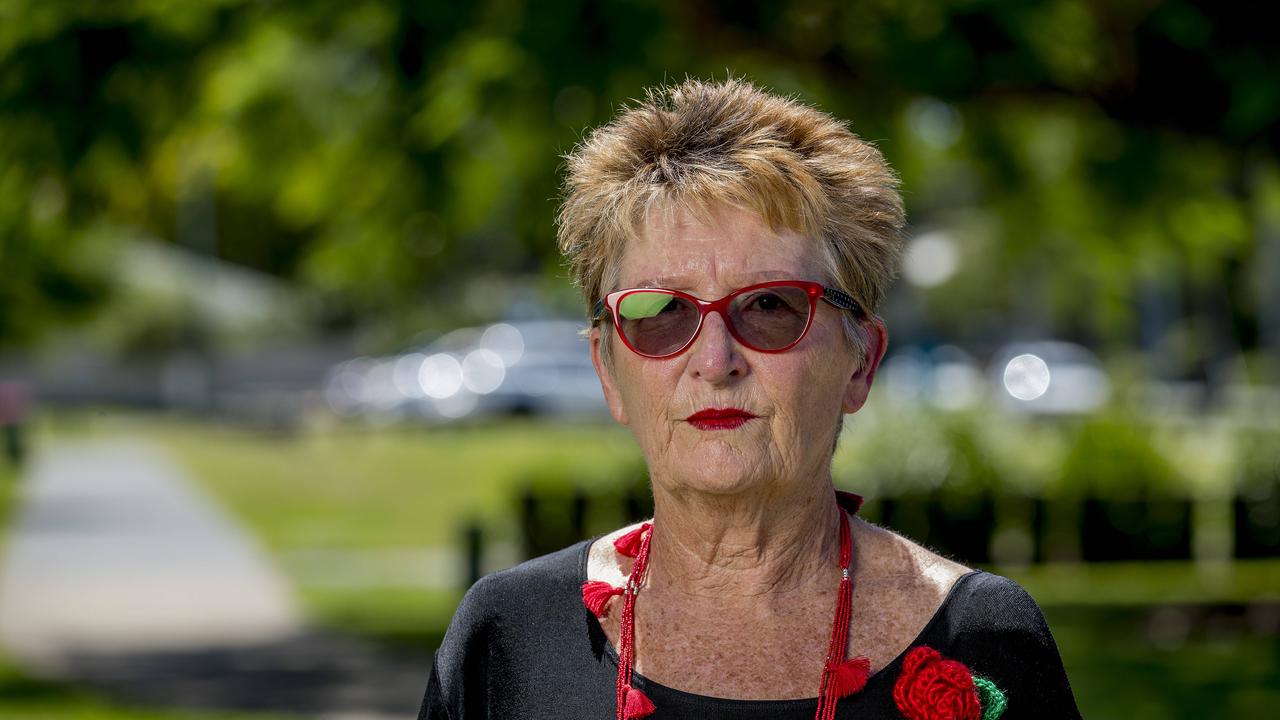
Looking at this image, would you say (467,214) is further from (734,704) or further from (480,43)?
(734,704)

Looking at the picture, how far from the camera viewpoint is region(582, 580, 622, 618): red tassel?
2393 mm

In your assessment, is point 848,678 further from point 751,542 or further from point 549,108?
point 549,108

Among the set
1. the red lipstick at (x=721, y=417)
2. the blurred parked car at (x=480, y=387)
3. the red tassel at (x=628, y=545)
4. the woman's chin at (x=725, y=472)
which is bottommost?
the red tassel at (x=628, y=545)

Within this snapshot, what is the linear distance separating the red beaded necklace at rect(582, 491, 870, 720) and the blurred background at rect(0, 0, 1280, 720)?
52 centimetres

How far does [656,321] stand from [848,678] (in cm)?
57

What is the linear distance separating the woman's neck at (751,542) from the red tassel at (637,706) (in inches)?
8.3

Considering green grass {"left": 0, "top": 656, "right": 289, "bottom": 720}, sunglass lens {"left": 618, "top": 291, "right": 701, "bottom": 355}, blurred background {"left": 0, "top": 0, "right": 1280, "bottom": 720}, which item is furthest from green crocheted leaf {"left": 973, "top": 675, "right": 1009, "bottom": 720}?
green grass {"left": 0, "top": 656, "right": 289, "bottom": 720}

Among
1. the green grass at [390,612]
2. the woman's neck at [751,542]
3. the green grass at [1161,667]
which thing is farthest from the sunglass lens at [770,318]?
the green grass at [390,612]

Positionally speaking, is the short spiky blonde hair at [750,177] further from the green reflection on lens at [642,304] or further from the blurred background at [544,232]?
the blurred background at [544,232]

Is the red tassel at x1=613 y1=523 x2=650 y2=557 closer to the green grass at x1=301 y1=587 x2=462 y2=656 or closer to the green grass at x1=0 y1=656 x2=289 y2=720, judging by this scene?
the green grass at x1=0 y1=656 x2=289 y2=720

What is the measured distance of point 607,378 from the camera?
8.36ft

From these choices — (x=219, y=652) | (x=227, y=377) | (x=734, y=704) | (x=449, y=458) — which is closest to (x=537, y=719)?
(x=734, y=704)

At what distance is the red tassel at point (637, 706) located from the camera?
2.28 m

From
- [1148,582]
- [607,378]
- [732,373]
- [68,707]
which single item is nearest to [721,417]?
[732,373]
